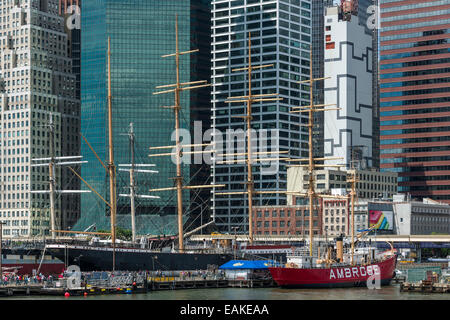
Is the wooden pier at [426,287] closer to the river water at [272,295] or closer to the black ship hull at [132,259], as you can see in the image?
the river water at [272,295]

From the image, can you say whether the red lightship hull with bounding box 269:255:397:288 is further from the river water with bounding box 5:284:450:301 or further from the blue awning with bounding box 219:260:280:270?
the blue awning with bounding box 219:260:280:270

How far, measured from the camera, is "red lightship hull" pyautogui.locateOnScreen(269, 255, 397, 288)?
332ft

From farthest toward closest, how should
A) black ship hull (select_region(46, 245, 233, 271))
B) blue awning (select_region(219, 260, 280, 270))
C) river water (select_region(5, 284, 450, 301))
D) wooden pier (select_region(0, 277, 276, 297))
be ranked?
1. black ship hull (select_region(46, 245, 233, 271))
2. blue awning (select_region(219, 260, 280, 270))
3. wooden pier (select_region(0, 277, 276, 297))
4. river water (select_region(5, 284, 450, 301))

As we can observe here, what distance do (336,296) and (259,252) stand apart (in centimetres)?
3705

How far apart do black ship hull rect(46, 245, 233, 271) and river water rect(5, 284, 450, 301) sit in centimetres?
1477

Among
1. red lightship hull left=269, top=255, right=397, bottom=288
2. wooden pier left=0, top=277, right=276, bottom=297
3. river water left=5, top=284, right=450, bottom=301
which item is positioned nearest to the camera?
river water left=5, top=284, right=450, bottom=301

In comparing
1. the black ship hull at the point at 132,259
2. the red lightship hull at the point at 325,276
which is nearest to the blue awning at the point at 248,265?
the red lightship hull at the point at 325,276

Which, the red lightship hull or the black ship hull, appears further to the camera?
the black ship hull

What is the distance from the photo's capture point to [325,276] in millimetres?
102062

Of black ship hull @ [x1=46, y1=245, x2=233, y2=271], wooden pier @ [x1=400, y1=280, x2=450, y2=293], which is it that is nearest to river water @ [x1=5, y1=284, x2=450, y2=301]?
wooden pier @ [x1=400, y1=280, x2=450, y2=293]

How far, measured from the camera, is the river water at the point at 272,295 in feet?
286

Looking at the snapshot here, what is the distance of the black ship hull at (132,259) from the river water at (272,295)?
14.8m

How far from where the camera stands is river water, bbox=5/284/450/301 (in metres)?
87.2

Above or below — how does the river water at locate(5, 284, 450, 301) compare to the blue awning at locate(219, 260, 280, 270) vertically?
A: below
